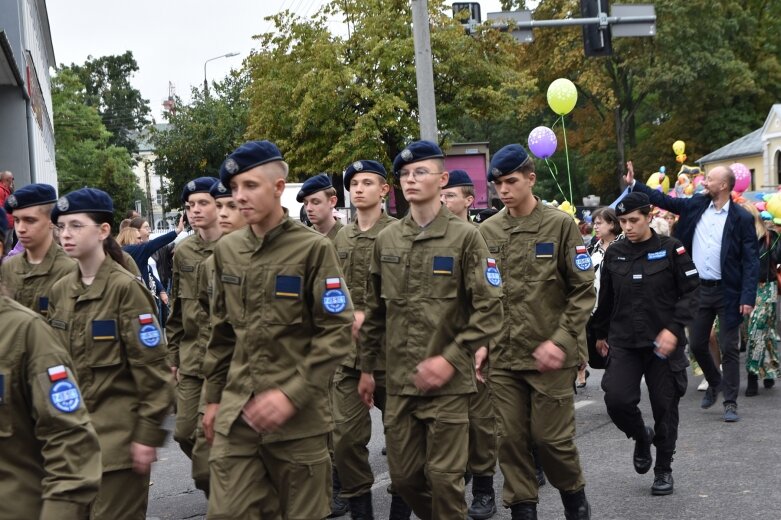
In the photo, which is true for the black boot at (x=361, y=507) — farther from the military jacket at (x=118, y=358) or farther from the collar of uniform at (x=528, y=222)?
the military jacket at (x=118, y=358)

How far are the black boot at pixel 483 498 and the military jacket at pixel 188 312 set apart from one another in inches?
74.5

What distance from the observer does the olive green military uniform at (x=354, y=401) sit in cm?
681

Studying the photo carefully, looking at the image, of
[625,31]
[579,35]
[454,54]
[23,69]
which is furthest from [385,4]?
[579,35]

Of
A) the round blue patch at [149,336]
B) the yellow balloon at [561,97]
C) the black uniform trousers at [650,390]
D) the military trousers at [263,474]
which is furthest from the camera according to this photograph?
the yellow balloon at [561,97]

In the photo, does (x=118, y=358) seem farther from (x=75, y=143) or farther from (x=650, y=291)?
(x=75, y=143)

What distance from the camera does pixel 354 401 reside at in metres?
6.98

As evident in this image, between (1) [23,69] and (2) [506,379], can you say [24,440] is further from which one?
(1) [23,69]

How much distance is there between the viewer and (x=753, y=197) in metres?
20.8

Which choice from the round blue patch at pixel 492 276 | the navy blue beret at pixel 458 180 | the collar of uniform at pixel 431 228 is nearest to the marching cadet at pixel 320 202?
the navy blue beret at pixel 458 180

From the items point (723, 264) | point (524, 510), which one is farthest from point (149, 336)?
point (723, 264)

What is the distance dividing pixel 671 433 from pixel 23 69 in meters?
23.1

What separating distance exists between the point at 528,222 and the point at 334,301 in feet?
7.41

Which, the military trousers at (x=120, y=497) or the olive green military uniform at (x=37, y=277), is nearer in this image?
the military trousers at (x=120, y=497)

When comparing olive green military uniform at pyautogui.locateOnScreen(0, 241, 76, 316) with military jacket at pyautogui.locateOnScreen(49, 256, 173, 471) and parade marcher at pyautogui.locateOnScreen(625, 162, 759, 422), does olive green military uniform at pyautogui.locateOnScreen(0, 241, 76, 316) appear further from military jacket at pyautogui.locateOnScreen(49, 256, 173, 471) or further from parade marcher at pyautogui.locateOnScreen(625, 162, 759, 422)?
parade marcher at pyautogui.locateOnScreen(625, 162, 759, 422)
